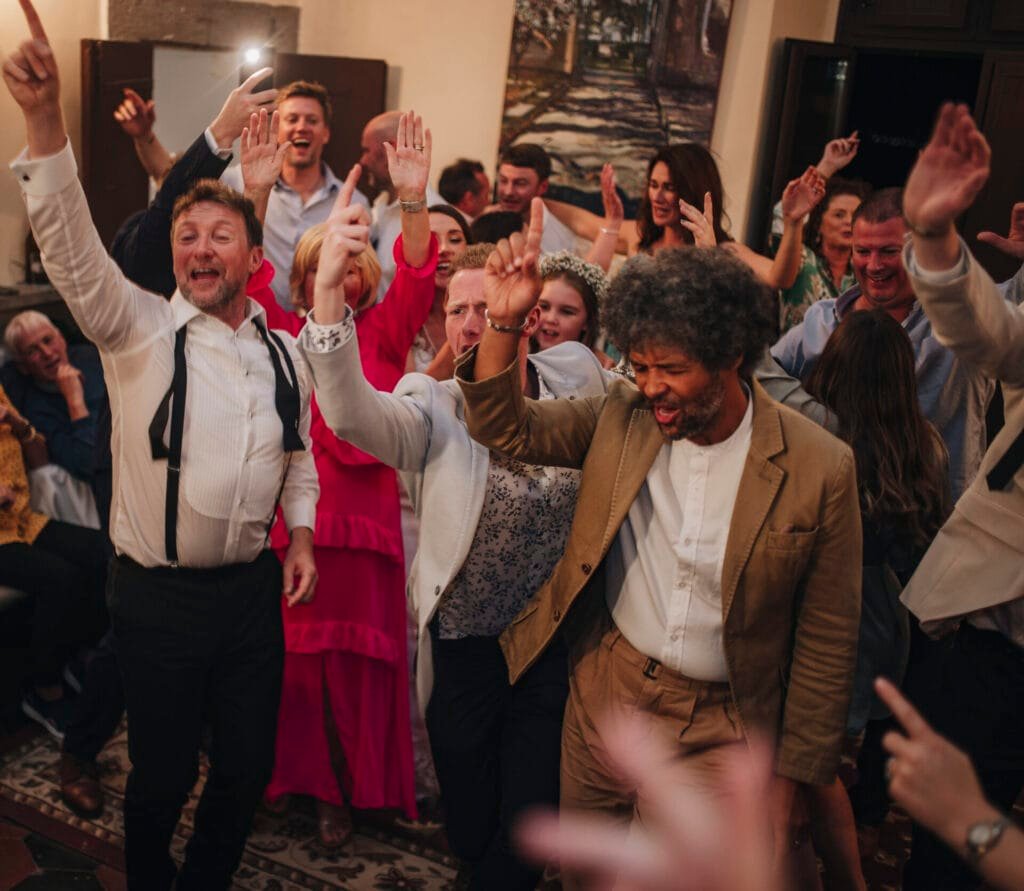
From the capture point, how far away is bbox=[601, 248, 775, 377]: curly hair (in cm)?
200

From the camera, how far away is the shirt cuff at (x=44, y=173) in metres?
2.17

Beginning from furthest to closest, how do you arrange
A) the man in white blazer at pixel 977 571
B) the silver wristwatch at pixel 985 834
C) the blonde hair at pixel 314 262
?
the blonde hair at pixel 314 262 < the man in white blazer at pixel 977 571 < the silver wristwatch at pixel 985 834

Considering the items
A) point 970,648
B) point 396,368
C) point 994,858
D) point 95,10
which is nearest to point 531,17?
point 95,10

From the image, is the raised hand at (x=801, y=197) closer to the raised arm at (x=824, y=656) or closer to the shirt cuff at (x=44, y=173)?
the raised arm at (x=824, y=656)

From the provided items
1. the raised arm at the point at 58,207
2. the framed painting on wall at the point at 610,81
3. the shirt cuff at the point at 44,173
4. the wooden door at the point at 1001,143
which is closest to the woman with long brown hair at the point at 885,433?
the raised arm at the point at 58,207

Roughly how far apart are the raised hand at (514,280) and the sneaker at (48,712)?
2.46 m

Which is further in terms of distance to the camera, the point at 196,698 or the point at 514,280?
the point at 196,698

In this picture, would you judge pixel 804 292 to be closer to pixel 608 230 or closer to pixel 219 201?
pixel 608 230

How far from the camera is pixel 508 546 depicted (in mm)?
2467

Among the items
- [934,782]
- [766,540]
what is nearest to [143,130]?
[766,540]

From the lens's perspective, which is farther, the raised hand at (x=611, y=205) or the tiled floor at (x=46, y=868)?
the raised hand at (x=611, y=205)

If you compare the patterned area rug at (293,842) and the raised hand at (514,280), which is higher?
the raised hand at (514,280)

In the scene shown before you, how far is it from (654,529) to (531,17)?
548cm

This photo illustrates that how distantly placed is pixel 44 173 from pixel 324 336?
640mm
